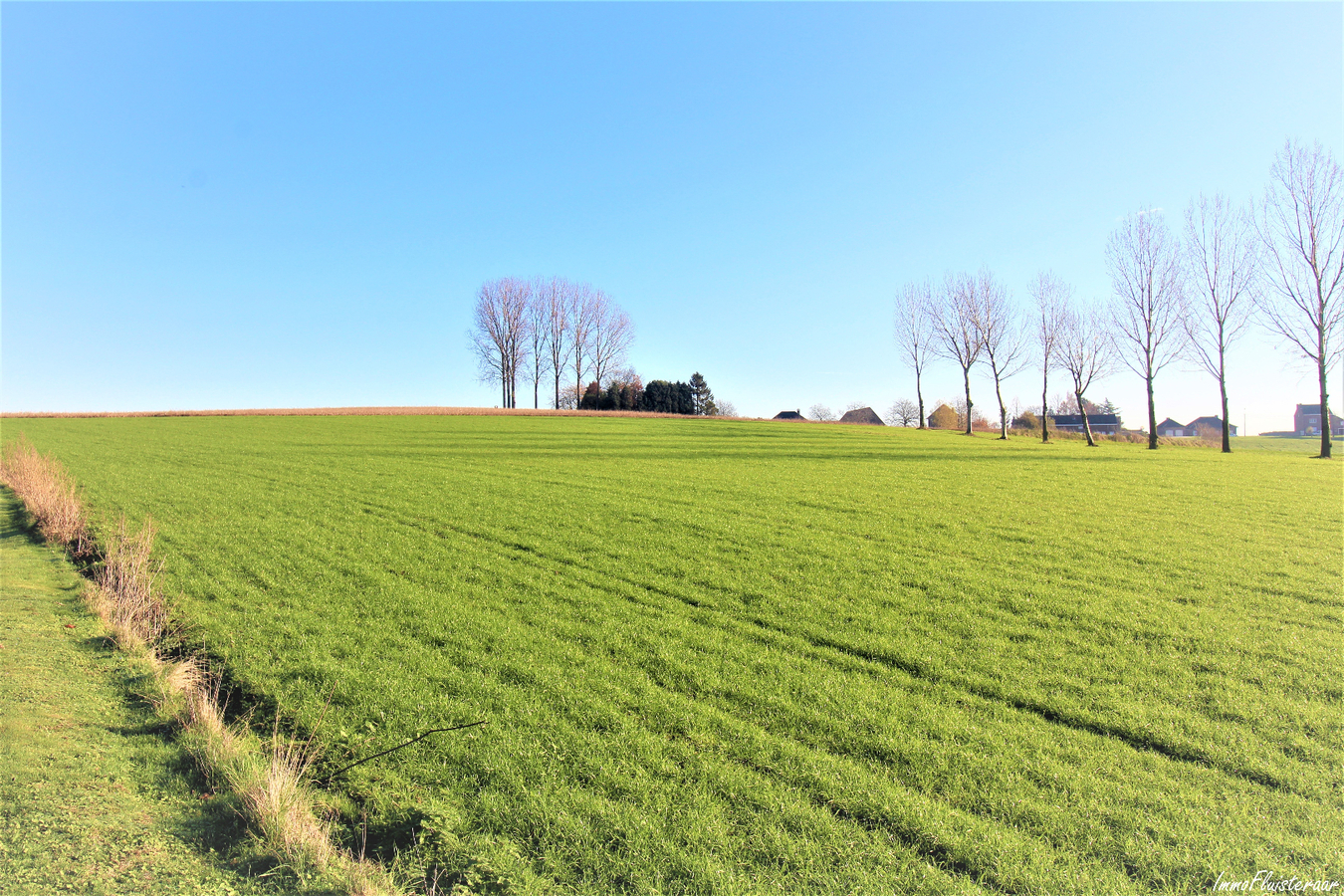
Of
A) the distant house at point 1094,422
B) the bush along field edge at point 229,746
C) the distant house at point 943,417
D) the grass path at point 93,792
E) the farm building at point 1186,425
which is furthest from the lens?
the farm building at point 1186,425

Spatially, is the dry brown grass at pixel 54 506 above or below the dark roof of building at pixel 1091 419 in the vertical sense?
below

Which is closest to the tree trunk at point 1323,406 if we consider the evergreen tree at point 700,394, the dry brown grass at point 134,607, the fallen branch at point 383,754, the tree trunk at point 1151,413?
the tree trunk at point 1151,413

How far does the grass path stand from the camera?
11.3ft

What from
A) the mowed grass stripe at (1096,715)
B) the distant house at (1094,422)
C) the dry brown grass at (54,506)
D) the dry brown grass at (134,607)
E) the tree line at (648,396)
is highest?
the tree line at (648,396)

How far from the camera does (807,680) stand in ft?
18.2

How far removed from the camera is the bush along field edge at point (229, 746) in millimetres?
3604

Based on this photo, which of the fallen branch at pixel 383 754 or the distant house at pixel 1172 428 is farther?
the distant house at pixel 1172 428

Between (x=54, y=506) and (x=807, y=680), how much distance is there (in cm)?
1555

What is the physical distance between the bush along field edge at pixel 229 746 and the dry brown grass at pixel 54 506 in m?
2.22

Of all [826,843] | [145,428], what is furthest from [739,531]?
[145,428]

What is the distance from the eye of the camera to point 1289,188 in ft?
97.8

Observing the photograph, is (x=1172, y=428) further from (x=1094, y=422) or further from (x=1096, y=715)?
(x=1096, y=715)

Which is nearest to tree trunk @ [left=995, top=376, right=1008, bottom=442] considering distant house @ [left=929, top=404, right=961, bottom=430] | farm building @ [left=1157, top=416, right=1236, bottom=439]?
distant house @ [left=929, top=404, right=961, bottom=430]

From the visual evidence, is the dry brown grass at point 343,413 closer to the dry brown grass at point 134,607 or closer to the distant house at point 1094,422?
the dry brown grass at point 134,607
